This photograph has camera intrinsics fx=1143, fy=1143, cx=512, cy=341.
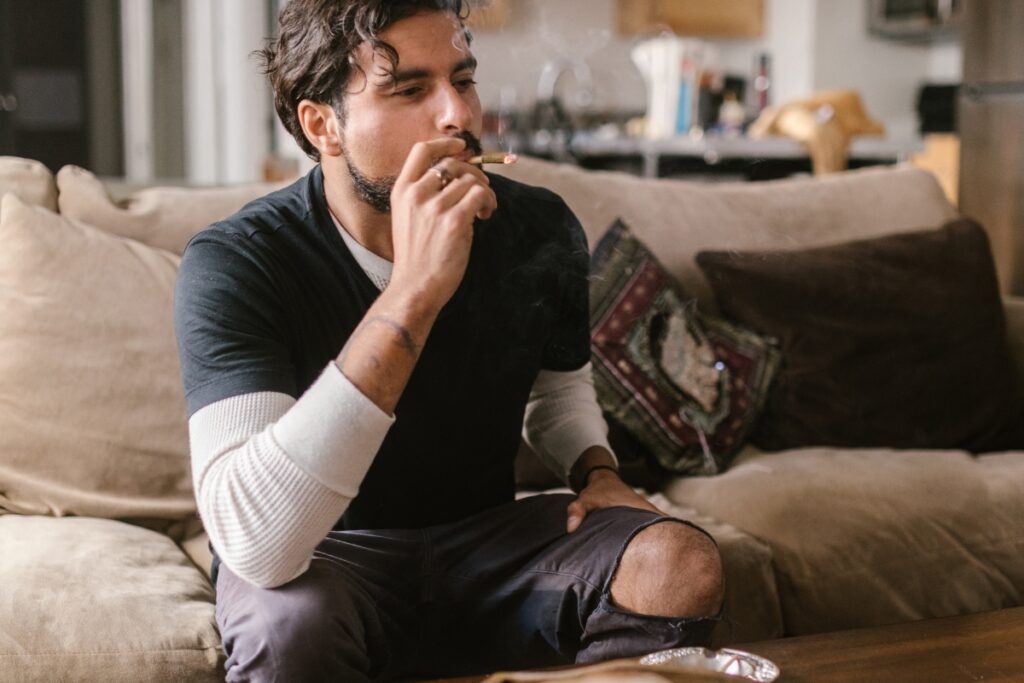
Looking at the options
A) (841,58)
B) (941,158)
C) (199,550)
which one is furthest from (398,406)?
(841,58)

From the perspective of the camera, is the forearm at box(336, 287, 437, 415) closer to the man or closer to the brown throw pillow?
the man

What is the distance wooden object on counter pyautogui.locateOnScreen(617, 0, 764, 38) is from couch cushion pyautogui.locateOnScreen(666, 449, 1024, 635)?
3131mm

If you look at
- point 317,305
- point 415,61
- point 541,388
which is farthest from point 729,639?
point 415,61

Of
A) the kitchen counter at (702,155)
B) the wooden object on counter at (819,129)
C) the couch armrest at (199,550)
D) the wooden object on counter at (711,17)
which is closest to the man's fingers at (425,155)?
the couch armrest at (199,550)

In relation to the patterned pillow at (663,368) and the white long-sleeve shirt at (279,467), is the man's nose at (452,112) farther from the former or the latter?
the patterned pillow at (663,368)

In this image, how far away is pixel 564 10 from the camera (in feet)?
4.45

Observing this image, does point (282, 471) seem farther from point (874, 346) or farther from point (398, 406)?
point (874, 346)

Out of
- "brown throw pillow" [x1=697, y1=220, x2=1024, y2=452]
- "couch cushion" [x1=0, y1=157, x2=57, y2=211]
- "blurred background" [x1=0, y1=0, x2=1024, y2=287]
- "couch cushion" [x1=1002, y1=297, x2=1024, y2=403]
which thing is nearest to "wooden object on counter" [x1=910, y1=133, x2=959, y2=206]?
"blurred background" [x1=0, y1=0, x2=1024, y2=287]

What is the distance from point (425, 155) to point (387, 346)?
0.16 m

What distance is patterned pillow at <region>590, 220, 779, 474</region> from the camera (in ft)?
5.25

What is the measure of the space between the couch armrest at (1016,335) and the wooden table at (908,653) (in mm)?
1000

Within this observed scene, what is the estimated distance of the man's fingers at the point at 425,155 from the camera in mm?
937

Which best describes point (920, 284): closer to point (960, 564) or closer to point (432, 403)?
point (960, 564)

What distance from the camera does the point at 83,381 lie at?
1349mm
